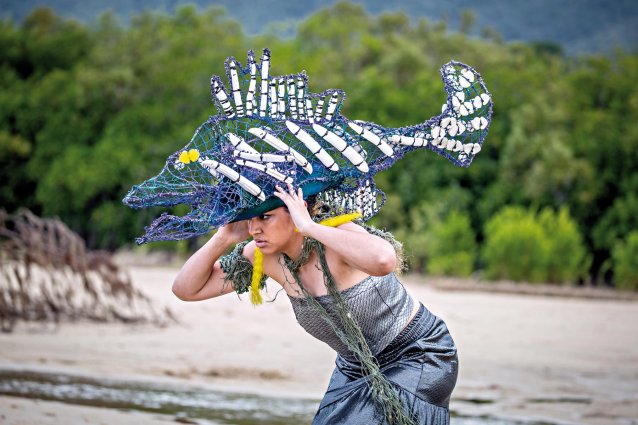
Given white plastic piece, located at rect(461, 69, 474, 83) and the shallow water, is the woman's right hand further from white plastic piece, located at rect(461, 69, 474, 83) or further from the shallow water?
the shallow water

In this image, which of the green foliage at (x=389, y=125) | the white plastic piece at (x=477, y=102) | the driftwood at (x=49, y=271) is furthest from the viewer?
the green foliage at (x=389, y=125)

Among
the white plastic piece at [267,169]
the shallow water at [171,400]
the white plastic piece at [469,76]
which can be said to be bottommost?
the shallow water at [171,400]

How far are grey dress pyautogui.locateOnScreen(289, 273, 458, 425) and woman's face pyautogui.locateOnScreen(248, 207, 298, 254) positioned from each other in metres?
0.26

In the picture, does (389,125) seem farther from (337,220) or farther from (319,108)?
(337,220)

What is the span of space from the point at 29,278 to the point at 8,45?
25.1 m

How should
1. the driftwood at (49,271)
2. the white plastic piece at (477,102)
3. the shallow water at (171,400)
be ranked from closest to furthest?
the white plastic piece at (477,102)
the shallow water at (171,400)
the driftwood at (49,271)

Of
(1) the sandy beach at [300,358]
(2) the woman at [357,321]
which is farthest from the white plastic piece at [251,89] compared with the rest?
(1) the sandy beach at [300,358]

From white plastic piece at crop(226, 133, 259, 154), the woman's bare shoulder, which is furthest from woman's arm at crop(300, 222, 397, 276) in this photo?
white plastic piece at crop(226, 133, 259, 154)

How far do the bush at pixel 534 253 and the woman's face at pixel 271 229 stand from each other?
15.0 m

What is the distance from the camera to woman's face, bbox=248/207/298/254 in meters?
3.83

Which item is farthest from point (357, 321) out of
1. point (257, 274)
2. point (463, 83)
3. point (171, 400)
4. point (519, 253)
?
point (519, 253)

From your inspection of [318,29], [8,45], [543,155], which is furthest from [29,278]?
[318,29]

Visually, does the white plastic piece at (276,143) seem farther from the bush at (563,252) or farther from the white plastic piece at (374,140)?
the bush at (563,252)

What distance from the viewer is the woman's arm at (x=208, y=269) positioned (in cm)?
400
